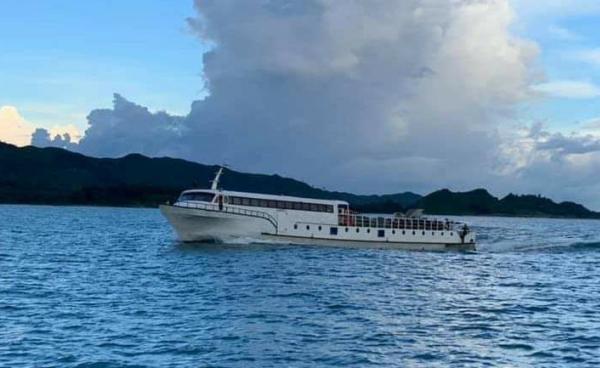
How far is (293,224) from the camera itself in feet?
278

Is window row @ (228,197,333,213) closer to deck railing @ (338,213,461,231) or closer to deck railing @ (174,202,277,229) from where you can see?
deck railing @ (174,202,277,229)

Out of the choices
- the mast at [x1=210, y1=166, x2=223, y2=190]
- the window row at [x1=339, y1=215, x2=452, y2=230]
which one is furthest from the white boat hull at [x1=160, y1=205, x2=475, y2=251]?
the mast at [x1=210, y1=166, x2=223, y2=190]

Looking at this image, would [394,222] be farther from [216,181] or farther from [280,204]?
[216,181]

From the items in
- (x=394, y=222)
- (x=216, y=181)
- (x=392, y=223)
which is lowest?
(x=392, y=223)

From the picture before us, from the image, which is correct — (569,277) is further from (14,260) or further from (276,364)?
(14,260)

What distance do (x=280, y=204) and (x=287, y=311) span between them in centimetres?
4454

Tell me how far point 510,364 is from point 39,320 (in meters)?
22.4

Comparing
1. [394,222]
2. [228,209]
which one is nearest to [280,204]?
[228,209]

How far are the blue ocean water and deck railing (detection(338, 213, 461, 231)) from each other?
572 inches

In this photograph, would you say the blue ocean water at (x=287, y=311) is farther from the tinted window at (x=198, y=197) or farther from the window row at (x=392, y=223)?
the window row at (x=392, y=223)

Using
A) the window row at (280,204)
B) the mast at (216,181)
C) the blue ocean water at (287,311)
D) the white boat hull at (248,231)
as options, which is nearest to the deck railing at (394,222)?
the white boat hull at (248,231)

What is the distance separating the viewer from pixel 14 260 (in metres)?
68.9

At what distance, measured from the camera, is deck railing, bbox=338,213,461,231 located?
3553 inches

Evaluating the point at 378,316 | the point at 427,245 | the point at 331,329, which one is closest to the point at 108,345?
the point at 331,329
